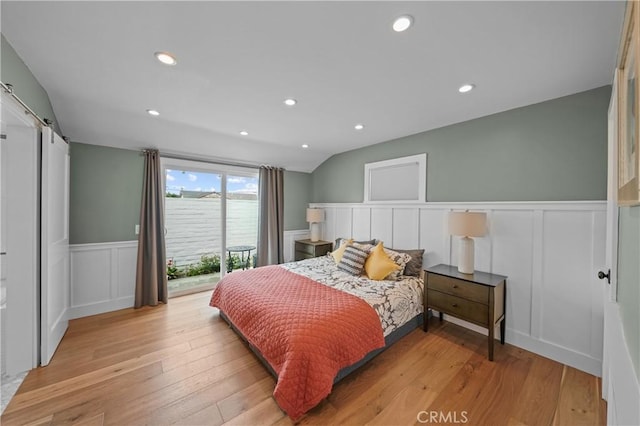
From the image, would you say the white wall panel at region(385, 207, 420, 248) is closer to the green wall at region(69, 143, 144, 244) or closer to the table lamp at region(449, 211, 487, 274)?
the table lamp at region(449, 211, 487, 274)

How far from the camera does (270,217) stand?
14.5 feet

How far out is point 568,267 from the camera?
2.14m

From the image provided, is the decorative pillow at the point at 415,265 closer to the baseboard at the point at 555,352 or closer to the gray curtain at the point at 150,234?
the baseboard at the point at 555,352

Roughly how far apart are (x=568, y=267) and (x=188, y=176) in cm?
481

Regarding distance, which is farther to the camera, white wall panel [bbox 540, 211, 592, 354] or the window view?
the window view

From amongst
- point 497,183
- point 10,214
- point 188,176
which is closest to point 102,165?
point 188,176

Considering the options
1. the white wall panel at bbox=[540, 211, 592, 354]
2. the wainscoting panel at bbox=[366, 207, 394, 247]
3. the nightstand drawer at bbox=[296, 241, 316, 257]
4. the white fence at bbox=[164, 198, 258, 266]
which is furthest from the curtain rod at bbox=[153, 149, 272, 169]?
the white wall panel at bbox=[540, 211, 592, 354]

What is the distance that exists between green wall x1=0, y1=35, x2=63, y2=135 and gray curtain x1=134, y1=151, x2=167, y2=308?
1168 millimetres

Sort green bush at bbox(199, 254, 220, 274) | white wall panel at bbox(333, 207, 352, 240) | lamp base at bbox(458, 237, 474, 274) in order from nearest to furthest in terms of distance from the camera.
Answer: lamp base at bbox(458, 237, 474, 274) < green bush at bbox(199, 254, 220, 274) < white wall panel at bbox(333, 207, 352, 240)

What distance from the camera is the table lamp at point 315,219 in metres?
4.62

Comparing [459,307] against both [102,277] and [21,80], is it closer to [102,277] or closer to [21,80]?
[21,80]

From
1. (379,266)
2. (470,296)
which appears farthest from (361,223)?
(470,296)

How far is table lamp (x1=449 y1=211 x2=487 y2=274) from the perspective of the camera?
2.41 m

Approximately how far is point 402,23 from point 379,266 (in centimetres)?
233
